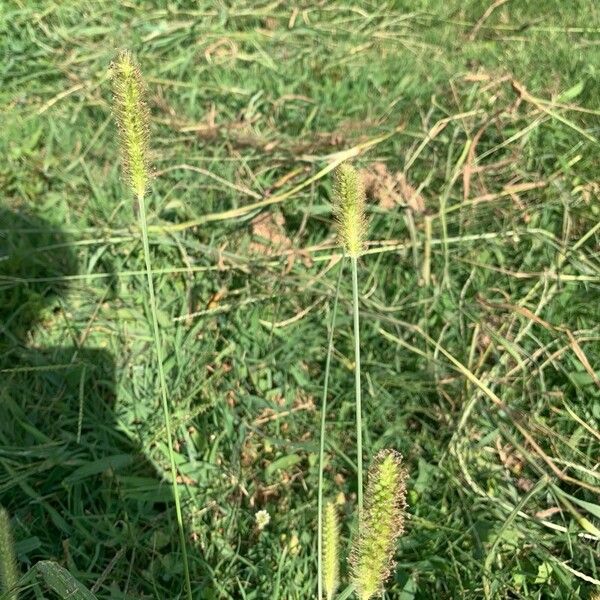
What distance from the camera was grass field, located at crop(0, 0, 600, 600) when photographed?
1.44 metres

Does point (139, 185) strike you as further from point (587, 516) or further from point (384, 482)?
point (587, 516)

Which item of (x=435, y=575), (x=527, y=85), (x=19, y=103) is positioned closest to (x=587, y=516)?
(x=435, y=575)

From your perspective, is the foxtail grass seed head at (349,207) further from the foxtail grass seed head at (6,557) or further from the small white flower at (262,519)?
the small white flower at (262,519)

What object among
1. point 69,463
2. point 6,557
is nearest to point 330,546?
point 6,557

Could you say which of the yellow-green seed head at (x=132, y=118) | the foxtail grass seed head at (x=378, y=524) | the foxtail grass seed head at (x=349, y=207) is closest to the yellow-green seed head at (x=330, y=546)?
the foxtail grass seed head at (x=378, y=524)

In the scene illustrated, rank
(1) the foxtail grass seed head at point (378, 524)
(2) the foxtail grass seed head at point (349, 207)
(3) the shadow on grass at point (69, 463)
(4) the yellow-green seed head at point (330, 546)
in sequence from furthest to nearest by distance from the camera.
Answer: (3) the shadow on grass at point (69, 463) → (4) the yellow-green seed head at point (330, 546) → (2) the foxtail grass seed head at point (349, 207) → (1) the foxtail grass seed head at point (378, 524)

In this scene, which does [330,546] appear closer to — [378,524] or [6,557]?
[378,524]

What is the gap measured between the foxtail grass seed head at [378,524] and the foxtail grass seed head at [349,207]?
254mm

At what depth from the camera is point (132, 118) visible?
2.85ft

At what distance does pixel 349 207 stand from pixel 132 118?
0.27 metres

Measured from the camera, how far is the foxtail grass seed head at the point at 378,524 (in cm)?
73

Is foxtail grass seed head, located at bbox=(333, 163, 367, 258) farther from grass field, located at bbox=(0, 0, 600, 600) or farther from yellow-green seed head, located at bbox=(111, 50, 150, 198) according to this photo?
grass field, located at bbox=(0, 0, 600, 600)

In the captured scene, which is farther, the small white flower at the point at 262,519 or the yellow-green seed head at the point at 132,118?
the small white flower at the point at 262,519

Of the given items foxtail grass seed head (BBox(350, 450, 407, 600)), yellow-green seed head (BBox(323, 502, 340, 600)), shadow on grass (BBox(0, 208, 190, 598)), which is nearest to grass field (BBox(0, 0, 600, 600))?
shadow on grass (BBox(0, 208, 190, 598))
